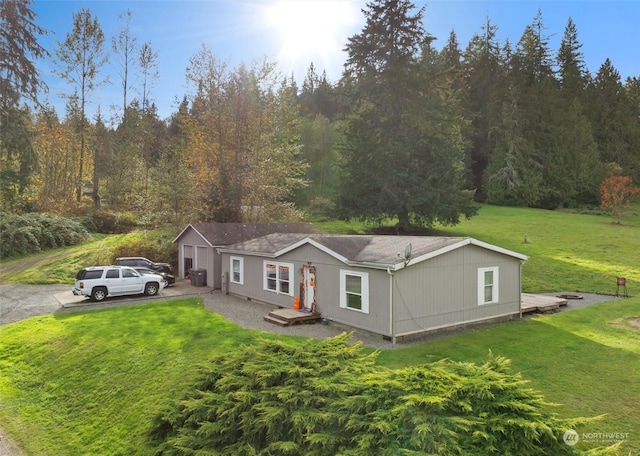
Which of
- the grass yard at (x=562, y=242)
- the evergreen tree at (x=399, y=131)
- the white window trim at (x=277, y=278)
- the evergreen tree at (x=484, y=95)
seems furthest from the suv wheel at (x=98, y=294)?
the evergreen tree at (x=484, y=95)

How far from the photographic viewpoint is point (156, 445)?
668 centimetres

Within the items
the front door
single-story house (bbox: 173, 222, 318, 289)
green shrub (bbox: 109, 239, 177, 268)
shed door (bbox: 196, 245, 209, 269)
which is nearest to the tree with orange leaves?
single-story house (bbox: 173, 222, 318, 289)

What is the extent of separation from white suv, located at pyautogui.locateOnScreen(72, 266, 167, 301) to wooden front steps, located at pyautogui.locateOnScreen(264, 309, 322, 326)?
808 centimetres

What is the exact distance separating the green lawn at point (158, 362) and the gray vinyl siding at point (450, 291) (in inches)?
30.1

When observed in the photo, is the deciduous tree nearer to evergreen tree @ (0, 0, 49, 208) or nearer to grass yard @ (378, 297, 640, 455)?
evergreen tree @ (0, 0, 49, 208)

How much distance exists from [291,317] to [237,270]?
676 cm

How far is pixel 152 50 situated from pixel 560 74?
169 feet

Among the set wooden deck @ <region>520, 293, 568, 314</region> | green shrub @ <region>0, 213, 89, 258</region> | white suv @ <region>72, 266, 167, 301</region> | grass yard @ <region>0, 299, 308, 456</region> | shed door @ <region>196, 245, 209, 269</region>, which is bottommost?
grass yard @ <region>0, 299, 308, 456</region>

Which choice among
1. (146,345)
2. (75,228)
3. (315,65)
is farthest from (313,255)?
(315,65)

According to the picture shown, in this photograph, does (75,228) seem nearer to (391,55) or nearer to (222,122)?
(222,122)

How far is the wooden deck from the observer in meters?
15.8

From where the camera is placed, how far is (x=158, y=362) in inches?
446

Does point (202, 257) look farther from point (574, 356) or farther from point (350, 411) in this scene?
point (350, 411)

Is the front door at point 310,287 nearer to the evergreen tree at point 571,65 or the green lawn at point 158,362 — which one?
the green lawn at point 158,362
